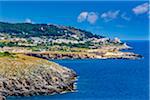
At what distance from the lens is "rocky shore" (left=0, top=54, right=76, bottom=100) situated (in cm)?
7356

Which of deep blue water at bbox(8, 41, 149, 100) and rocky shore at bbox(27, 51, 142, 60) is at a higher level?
rocky shore at bbox(27, 51, 142, 60)

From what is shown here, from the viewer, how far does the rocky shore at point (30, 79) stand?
73.6 metres

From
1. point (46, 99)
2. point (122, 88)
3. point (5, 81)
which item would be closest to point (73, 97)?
point (46, 99)

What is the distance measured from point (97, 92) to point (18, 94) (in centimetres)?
1332

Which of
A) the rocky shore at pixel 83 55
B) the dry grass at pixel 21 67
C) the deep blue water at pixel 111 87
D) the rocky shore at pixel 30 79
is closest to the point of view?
the rocky shore at pixel 30 79

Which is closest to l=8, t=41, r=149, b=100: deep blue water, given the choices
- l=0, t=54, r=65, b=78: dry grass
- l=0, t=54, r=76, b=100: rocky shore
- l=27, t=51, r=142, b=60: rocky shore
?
l=0, t=54, r=76, b=100: rocky shore

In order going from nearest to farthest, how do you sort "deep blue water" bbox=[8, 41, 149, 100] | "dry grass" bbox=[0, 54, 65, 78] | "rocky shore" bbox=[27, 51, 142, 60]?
"deep blue water" bbox=[8, 41, 149, 100] → "dry grass" bbox=[0, 54, 65, 78] → "rocky shore" bbox=[27, 51, 142, 60]

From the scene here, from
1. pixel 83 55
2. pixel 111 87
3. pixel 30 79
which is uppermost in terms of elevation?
pixel 83 55

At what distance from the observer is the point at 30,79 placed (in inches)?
2982

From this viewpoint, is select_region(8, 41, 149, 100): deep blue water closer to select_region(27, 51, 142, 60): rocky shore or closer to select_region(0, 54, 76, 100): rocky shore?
select_region(0, 54, 76, 100): rocky shore

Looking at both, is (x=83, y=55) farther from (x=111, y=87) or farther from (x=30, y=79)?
(x=30, y=79)

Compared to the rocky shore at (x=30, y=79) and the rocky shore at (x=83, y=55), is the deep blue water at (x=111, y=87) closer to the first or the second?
the rocky shore at (x=30, y=79)

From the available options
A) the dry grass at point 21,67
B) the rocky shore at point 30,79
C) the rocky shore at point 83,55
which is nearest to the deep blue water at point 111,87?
the rocky shore at point 30,79

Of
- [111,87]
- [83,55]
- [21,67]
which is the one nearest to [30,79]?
[21,67]
